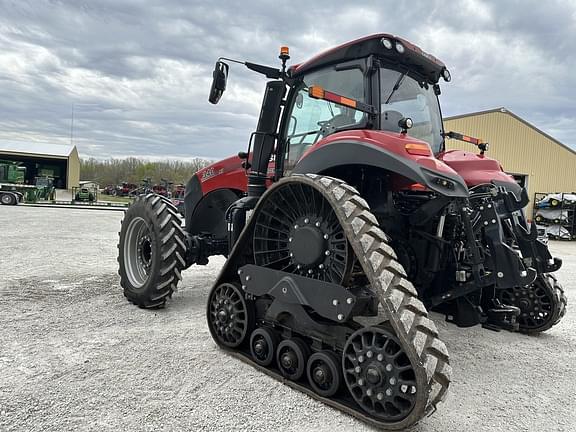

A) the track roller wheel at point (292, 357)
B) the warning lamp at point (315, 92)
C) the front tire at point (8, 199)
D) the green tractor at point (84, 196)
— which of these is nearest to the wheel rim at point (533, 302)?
the track roller wheel at point (292, 357)

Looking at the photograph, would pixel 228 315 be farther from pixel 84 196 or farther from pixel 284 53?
pixel 84 196

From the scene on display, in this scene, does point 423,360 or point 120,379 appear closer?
point 423,360

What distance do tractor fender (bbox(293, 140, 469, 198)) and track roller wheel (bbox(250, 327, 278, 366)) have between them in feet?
3.99

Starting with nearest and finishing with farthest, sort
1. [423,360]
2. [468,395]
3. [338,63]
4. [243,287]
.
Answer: [423,360]
[468,395]
[243,287]
[338,63]

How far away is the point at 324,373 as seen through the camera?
2799 mm

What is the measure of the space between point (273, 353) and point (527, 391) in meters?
1.82

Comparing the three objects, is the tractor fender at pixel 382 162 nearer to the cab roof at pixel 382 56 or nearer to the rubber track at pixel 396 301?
the rubber track at pixel 396 301

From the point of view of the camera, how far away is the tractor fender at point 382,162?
9.19ft

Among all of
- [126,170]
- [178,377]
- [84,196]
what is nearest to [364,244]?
[178,377]

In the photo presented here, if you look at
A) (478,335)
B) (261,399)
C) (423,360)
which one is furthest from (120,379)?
(478,335)

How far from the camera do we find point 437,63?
156 inches

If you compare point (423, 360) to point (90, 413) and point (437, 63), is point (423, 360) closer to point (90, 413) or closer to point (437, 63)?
point (90, 413)

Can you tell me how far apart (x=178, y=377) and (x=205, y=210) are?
112 inches

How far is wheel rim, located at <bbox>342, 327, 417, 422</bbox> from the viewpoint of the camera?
2420 millimetres
